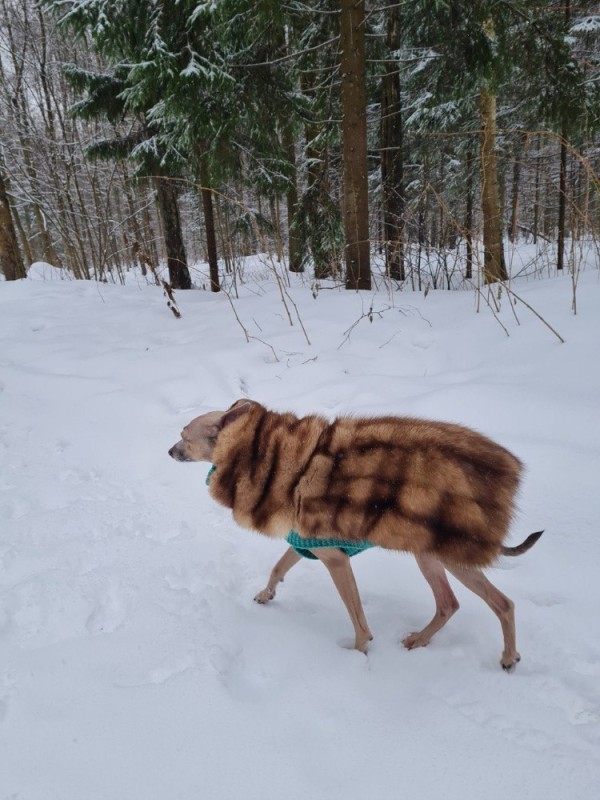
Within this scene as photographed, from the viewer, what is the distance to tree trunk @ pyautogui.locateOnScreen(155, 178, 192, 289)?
10.6 m

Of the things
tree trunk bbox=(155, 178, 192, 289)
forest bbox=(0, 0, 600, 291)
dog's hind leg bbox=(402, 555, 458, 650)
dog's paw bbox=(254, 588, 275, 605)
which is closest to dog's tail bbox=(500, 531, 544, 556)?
dog's hind leg bbox=(402, 555, 458, 650)

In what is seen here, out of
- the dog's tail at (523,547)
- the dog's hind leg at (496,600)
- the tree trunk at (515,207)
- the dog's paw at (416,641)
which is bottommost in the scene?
the dog's paw at (416,641)

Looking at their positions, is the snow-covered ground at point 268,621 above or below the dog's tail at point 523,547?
below

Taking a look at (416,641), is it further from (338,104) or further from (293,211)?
(293,211)

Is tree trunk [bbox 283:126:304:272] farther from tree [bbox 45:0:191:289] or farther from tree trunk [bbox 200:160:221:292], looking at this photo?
tree [bbox 45:0:191:289]

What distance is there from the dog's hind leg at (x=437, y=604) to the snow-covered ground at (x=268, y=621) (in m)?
0.08

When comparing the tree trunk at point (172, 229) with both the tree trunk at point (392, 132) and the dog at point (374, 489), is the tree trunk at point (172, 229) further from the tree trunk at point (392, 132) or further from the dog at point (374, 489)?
the dog at point (374, 489)

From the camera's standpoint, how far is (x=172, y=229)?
10.9 metres

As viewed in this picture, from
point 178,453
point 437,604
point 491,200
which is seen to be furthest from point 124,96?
point 437,604

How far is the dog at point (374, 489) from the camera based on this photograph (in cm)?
192

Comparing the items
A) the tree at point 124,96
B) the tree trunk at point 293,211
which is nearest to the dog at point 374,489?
the tree at point 124,96

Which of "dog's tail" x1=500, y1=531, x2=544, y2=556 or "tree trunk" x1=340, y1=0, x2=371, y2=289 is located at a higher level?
"tree trunk" x1=340, y1=0, x2=371, y2=289

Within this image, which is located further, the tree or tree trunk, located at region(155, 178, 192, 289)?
tree trunk, located at region(155, 178, 192, 289)

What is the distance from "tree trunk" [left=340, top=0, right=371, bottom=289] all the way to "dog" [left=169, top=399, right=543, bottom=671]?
18.9ft
